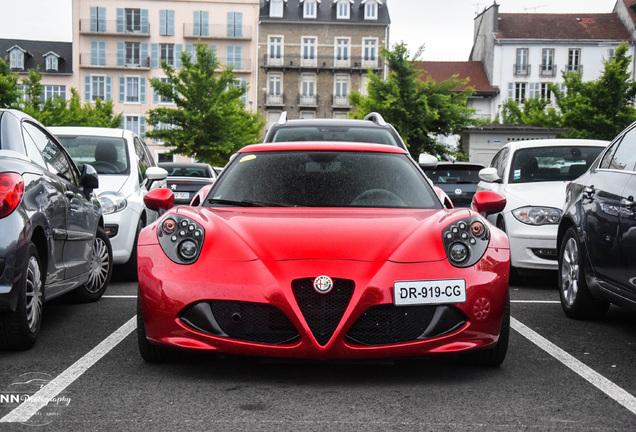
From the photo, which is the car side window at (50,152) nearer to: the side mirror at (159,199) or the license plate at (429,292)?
the side mirror at (159,199)

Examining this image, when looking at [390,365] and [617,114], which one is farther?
[617,114]

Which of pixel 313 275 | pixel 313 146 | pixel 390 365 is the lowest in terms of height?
pixel 390 365

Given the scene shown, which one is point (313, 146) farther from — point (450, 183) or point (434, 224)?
point (450, 183)

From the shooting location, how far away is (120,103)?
68250 millimetres

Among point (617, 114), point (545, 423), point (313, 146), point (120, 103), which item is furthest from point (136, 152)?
point (120, 103)

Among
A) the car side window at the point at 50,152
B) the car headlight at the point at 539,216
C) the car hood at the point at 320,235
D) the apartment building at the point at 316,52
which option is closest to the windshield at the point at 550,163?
the car headlight at the point at 539,216

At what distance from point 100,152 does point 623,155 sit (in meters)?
5.98

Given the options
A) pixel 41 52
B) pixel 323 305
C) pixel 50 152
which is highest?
pixel 41 52

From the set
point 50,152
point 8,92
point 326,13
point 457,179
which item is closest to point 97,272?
point 50,152

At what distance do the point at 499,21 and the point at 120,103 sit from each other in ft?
99.5

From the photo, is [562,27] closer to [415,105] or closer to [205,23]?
[205,23]

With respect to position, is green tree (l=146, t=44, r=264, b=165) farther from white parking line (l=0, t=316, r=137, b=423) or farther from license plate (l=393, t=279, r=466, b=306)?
license plate (l=393, t=279, r=466, b=306)

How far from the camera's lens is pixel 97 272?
297 inches

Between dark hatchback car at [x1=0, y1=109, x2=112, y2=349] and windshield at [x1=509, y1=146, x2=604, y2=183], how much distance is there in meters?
4.76
